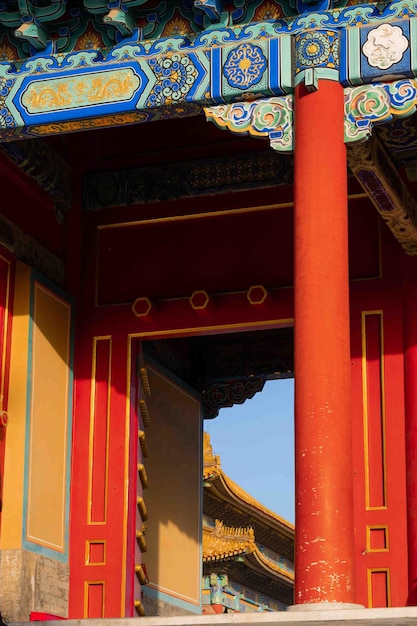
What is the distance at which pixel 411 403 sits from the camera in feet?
41.2

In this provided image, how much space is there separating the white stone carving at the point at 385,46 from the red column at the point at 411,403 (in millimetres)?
3039

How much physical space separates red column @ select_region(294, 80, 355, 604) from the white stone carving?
0.35 m

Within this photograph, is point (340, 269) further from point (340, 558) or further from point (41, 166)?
point (41, 166)

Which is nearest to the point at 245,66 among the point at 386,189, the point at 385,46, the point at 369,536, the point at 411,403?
the point at 385,46

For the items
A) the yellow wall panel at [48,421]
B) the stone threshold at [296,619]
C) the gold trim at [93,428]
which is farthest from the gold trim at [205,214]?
the stone threshold at [296,619]

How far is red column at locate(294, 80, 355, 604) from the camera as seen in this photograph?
30.3ft

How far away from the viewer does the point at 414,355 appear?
12.7 metres

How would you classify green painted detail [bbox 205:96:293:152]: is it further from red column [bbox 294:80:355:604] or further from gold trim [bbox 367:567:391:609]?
gold trim [bbox 367:567:391:609]

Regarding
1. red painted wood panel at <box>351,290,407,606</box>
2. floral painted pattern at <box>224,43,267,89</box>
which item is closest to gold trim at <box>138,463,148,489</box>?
red painted wood panel at <box>351,290,407,606</box>

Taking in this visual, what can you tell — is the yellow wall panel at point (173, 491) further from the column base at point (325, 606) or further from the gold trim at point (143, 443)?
the column base at point (325, 606)

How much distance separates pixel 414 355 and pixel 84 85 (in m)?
4.08

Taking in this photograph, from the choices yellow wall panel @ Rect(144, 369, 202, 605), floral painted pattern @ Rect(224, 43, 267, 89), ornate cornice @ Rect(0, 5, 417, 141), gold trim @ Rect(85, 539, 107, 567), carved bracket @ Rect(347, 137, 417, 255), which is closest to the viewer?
ornate cornice @ Rect(0, 5, 417, 141)

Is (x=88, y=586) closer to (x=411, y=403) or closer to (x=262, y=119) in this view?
(x=411, y=403)

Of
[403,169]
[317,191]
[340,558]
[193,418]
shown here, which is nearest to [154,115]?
[317,191]
